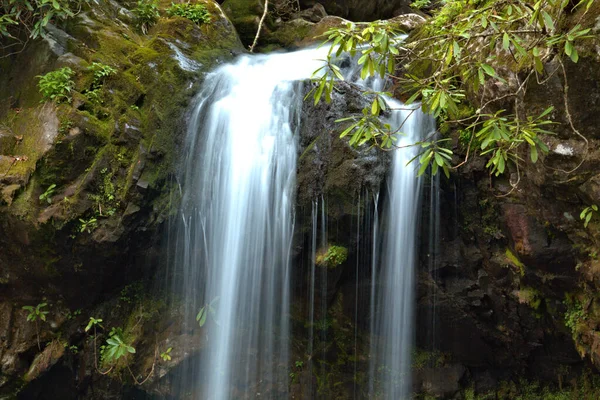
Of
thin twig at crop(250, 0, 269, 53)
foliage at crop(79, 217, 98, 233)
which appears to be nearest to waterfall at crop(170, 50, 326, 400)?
foliage at crop(79, 217, 98, 233)

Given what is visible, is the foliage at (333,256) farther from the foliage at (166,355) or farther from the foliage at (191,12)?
the foliage at (191,12)

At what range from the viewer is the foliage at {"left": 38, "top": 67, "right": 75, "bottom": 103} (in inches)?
219

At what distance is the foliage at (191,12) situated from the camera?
740 centimetres

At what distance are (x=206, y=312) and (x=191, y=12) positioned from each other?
4489mm

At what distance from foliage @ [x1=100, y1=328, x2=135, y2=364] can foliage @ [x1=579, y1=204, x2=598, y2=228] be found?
174 inches

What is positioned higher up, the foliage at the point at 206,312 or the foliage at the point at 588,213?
the foliage at the point at 588,213

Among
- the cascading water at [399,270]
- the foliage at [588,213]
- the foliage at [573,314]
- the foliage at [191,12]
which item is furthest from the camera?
the foliage at [191,12]

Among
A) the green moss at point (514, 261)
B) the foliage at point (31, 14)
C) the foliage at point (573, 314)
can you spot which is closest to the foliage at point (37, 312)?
the foliage at point (31, 14)

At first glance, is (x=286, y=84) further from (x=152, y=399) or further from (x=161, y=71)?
(x=152, y=399)

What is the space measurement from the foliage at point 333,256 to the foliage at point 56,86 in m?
3.30

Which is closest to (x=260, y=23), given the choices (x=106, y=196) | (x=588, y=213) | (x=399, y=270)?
(x=106, y=196)

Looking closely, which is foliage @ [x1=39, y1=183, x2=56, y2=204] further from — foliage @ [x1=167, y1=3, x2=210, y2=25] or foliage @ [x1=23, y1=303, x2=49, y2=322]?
foliage @ [x1=167, y1=3, x2=210, y2=25]

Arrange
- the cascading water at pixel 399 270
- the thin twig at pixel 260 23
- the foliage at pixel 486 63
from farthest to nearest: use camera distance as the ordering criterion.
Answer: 1. the thin twig at pixel 260 23
2. the cascading water at pixel 399 270
3. the foliage at pixel 486 63

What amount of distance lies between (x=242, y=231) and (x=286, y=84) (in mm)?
1929
